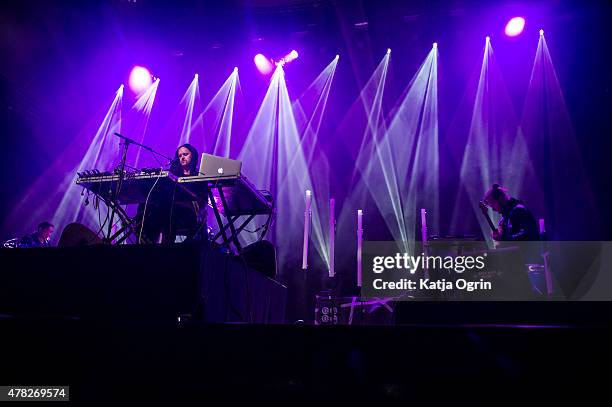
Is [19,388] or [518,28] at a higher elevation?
[518,28]

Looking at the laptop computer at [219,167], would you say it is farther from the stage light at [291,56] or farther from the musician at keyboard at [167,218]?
the stage light at [291,56]

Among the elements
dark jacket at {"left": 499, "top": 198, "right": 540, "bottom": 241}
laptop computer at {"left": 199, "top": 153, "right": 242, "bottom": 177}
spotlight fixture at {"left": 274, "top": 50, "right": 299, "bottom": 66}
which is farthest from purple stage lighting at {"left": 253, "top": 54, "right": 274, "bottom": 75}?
laptop computer at {"left": 199, "top": 153, "right": 242, "bottom": 177}

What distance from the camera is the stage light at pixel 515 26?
702cm

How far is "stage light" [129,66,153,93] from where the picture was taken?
8.25 metres

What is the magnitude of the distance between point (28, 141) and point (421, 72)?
6.60 meters

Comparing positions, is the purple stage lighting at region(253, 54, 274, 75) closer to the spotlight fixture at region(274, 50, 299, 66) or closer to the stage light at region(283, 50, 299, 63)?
the spotlight fixture at region(274, 50, 299, 66)

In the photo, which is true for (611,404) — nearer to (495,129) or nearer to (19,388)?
(19,388)

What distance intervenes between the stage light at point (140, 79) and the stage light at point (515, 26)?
20.5 ft

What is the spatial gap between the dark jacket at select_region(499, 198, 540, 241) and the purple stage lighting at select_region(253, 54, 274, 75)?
5009 mm

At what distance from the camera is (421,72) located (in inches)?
307

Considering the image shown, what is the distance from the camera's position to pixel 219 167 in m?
3.13

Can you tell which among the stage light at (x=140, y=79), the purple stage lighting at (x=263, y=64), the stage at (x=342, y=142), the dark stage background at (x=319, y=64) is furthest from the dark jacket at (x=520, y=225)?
the stage light at (x=140, y=79)

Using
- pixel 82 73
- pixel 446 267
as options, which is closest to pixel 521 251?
pixel 446 267

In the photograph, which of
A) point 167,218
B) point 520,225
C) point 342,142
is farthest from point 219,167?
point 342,142
